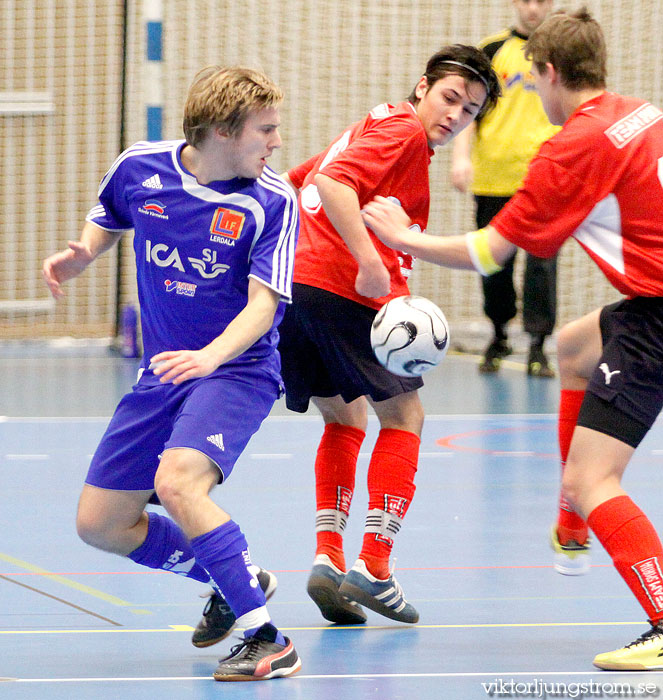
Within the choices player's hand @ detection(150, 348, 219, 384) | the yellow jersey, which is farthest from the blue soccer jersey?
the yellow jersey

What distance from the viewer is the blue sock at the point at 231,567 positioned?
2.76m

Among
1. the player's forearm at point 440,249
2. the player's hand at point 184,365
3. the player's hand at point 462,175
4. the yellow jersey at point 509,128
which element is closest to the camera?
the player's hand at point 184,365

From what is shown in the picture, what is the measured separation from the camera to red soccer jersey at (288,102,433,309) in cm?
328

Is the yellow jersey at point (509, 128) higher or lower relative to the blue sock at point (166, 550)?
higher

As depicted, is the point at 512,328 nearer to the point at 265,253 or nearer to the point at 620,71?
the point at 620,71

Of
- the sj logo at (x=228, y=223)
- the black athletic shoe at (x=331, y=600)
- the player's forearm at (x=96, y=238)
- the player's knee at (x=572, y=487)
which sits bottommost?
the black athletic shoe at (x=331, y=600)

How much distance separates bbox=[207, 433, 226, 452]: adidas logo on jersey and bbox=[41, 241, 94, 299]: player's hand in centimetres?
60

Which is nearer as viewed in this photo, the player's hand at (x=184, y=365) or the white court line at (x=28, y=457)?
the player's hand at (x=184, y=365)

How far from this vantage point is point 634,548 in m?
2.79

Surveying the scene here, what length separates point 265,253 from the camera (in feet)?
9.56

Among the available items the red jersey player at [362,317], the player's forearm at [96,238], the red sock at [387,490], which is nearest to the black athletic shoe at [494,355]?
the red jersey player at [362,317]

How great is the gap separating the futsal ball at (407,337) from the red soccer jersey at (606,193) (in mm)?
425

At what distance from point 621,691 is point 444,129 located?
→ 62.2 inches

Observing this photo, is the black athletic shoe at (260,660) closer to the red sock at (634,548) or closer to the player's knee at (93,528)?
the player's knee at (93,528)
